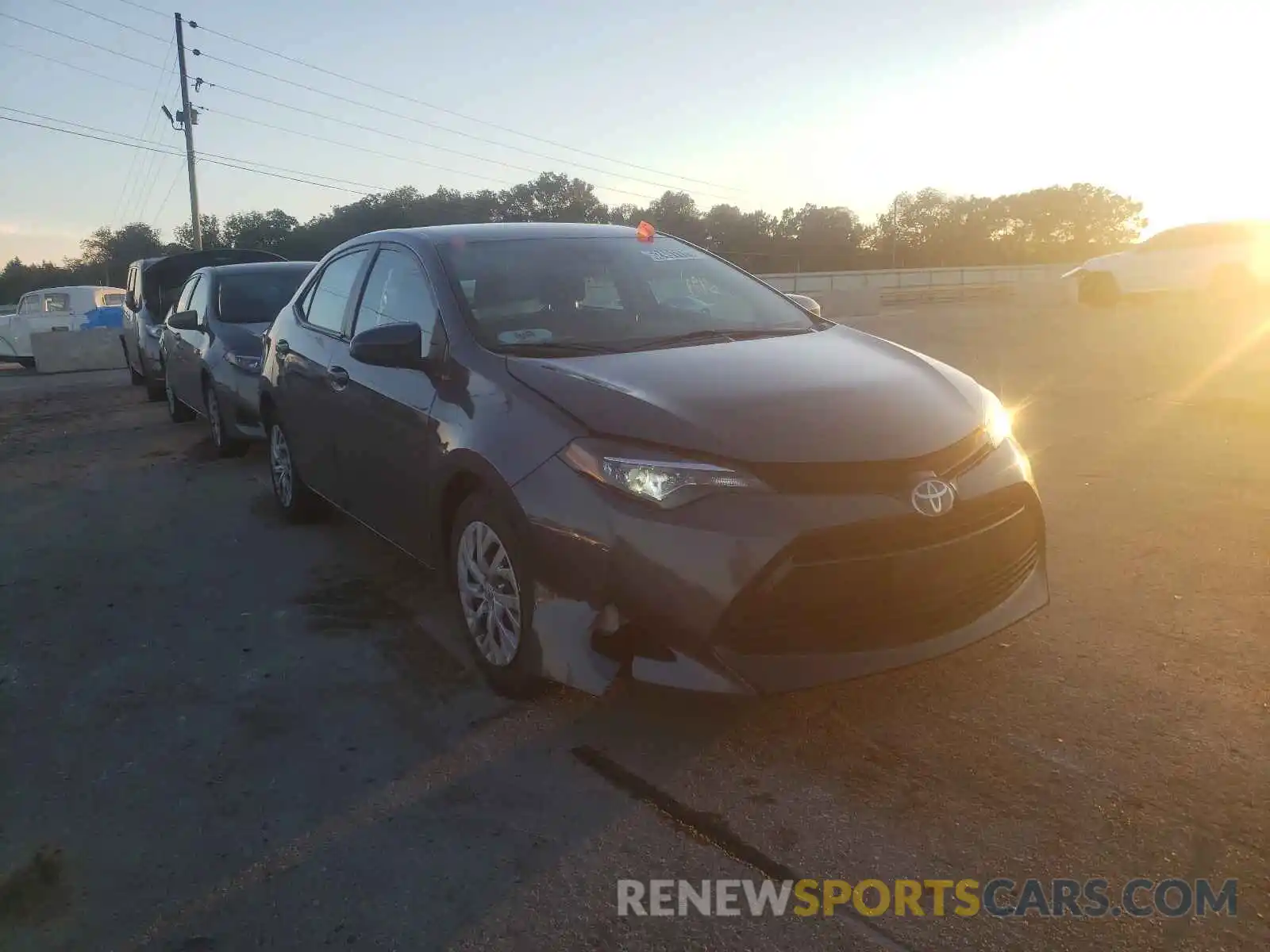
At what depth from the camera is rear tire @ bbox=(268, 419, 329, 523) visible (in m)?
5.84

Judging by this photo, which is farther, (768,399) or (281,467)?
(281,467)

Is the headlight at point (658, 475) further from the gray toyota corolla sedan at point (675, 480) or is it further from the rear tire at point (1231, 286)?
the rear tire at point (1231, 286)

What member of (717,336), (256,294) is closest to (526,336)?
(717,336)

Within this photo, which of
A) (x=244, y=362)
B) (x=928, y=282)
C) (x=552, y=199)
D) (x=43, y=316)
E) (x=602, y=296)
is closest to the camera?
(x=602, y=296)

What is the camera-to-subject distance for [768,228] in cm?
7450

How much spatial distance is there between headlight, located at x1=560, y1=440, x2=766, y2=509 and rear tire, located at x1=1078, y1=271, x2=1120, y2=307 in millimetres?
20441

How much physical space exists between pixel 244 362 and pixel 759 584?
602 cm

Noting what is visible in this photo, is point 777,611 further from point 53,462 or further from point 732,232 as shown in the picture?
point 732,232

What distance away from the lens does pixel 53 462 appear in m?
8.92

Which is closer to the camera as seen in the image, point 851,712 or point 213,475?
point 851,712

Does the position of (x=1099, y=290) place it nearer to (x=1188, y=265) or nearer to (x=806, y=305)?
(x=1188, y=265)

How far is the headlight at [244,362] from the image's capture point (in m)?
7.47

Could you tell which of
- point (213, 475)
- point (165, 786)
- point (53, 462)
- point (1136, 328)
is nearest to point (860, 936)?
point (165, 786)

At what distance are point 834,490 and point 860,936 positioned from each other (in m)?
1.15
